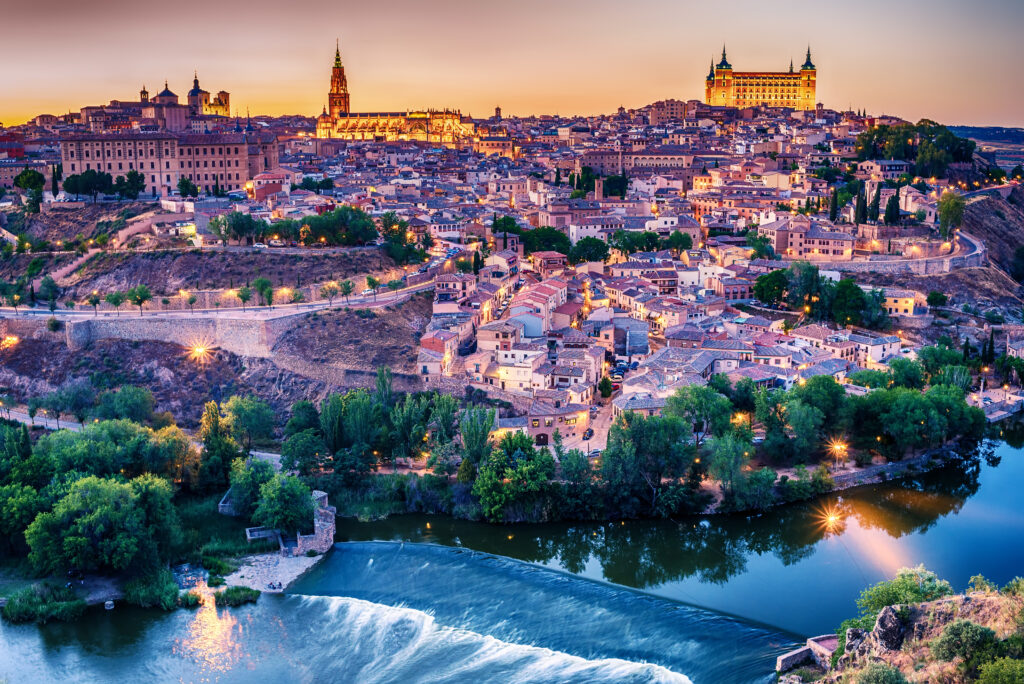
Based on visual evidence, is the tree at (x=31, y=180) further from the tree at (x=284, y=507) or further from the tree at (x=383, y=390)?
the tree at (x=284, y=507)

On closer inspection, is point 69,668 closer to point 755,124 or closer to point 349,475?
point 349,475

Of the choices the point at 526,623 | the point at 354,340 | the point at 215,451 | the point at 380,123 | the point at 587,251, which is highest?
the point at 380,123

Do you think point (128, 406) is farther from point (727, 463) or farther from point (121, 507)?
point (727, 463)

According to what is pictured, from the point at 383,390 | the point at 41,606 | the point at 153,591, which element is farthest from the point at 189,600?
the point at 383,390

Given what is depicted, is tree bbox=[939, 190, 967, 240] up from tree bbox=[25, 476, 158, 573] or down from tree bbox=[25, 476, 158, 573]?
up

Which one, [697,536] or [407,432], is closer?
[697,536]

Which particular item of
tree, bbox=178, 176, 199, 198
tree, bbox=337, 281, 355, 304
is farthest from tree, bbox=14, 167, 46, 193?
tree, bbox=337, 281, 355, 304

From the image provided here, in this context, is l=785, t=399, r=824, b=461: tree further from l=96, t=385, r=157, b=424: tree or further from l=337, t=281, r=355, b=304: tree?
l=96, t=385, r=157, b=424: tree
